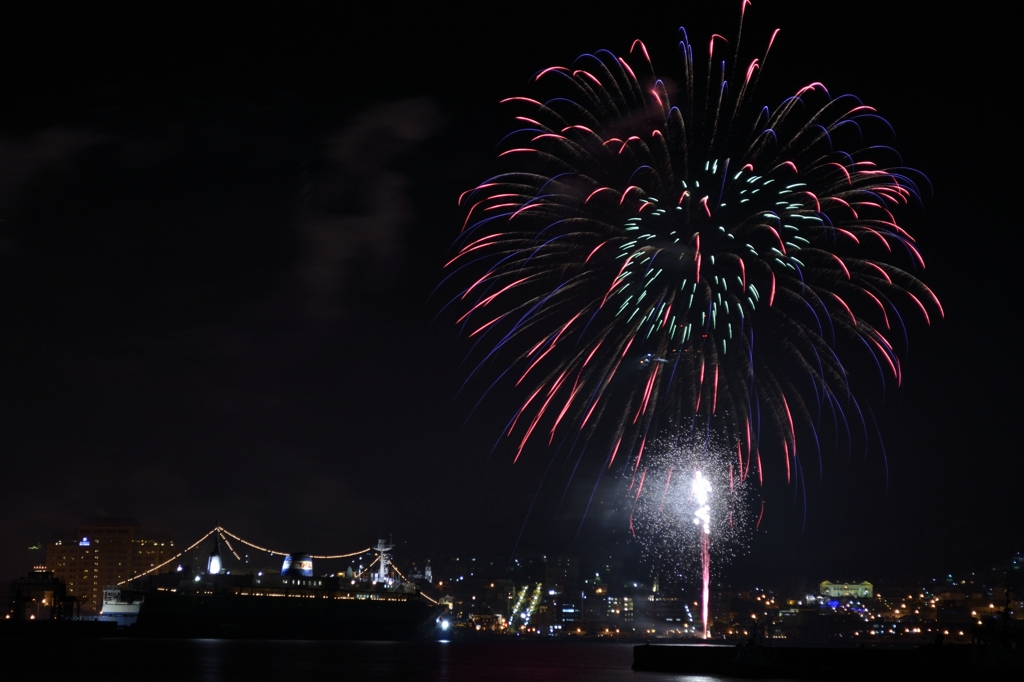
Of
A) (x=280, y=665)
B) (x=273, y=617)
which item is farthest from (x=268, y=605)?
(x=280, y=665)

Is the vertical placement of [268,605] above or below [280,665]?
below

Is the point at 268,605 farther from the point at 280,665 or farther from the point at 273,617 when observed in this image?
the point at 280,665

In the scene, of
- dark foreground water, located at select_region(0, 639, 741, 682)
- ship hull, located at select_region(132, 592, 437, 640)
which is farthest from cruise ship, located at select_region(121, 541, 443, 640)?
dark foreground water, located at select_region(0, 639, 741, 682)

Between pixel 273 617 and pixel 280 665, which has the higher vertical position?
pixel 280 665

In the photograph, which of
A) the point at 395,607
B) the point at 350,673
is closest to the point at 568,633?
the point at 395,607

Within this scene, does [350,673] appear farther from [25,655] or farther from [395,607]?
[395,607]

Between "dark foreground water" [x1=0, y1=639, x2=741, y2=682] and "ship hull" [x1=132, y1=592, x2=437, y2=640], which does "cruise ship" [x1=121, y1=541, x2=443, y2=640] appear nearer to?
"ship hull" [x1=132, y1=592, x2=437, y2=640]

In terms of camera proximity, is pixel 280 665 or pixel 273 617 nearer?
pixel 280 665

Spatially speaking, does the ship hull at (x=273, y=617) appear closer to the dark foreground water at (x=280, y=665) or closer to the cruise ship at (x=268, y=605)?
the cruise ship at (x=268, y=605)
